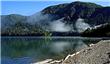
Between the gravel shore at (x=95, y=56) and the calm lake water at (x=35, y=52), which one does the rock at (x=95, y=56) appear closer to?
the gravel shore at (x=95, y=56)

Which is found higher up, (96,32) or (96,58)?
(96,58)

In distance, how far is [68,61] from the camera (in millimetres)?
24969

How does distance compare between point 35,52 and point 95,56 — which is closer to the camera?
point 95,56

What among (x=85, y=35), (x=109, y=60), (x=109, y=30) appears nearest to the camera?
(x=109, y=60)

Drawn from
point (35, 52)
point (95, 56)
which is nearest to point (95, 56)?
point (95, 56)

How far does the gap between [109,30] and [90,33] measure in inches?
917

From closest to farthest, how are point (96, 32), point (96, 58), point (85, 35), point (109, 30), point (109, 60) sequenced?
1. point (109, 60)
2. point (96, 58)
3. point (109, 30)
4. point (96, 32)
5. point (85, 35)

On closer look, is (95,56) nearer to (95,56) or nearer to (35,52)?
(95,56)

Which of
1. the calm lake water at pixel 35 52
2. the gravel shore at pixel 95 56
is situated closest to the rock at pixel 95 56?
the gravel shore at pixel 95 56

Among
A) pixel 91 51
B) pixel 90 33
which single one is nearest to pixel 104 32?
pixel 90 33

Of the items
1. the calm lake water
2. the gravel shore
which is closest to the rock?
the gravel shore

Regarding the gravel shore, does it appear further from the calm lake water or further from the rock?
the calm lake water

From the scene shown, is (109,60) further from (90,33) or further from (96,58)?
(90,33)

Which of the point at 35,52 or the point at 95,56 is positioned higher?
the point at 95,56
